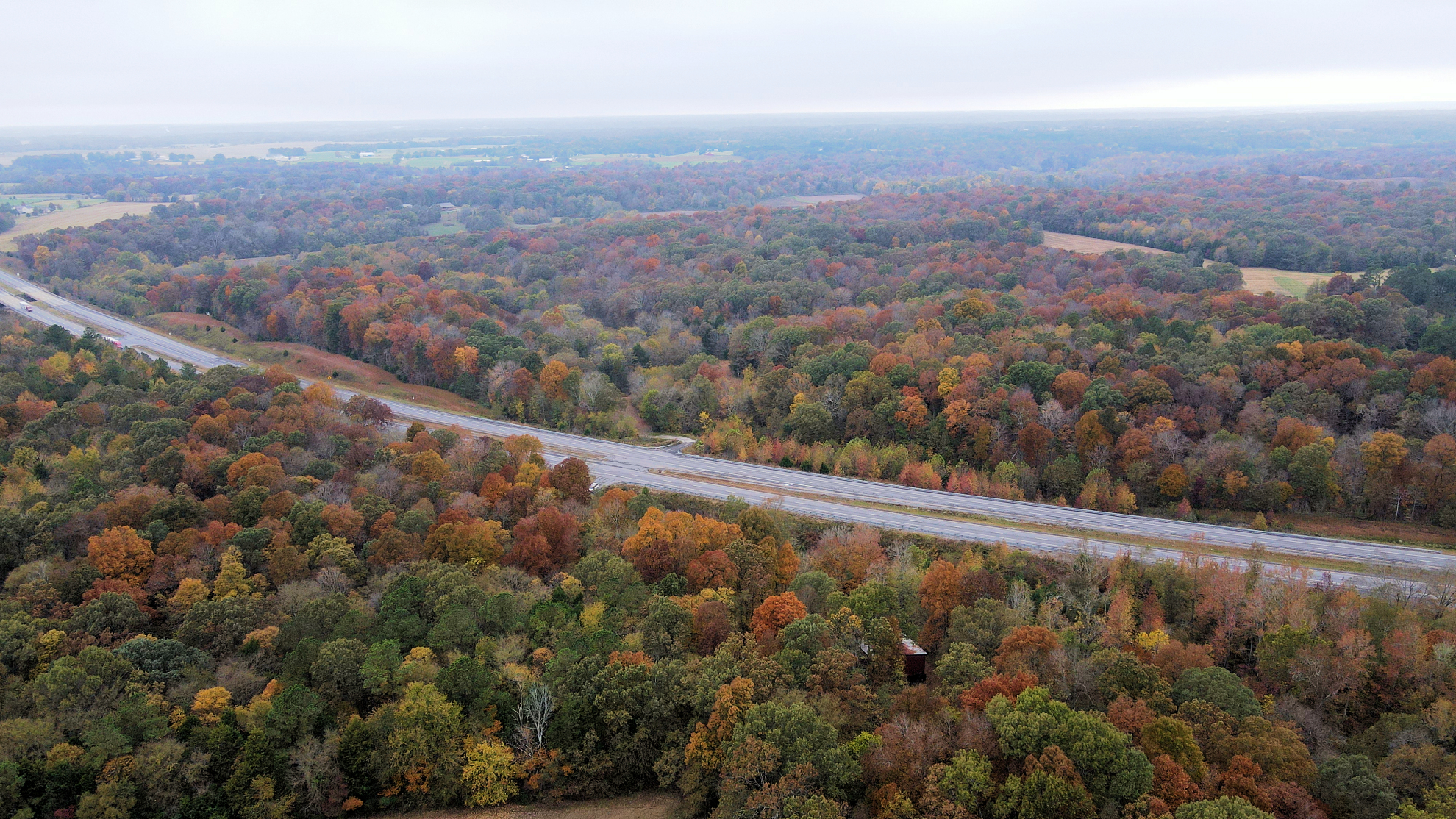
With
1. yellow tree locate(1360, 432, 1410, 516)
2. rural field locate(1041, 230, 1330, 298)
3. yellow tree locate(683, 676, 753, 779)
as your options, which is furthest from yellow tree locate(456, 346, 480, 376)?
rural field locate(1041, 230, 1330, 298)

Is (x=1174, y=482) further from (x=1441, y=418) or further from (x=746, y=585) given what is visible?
(x=746, y=585)

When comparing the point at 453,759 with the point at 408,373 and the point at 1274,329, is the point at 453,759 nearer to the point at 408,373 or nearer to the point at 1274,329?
the point at 408,373

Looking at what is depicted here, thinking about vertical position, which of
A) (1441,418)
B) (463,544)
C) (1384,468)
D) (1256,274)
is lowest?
(463,544)

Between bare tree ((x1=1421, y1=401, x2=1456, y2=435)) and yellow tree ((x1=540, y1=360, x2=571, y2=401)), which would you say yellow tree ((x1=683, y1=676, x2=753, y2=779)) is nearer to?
yellow tree ((x1=540, y1=360, x2=571, y2=401))

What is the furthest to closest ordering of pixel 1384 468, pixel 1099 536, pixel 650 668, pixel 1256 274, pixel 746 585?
pixel 1256 274 → pixel 1384 468 → pixel 1099 536 → pixel 746 585 → pixel 650 668

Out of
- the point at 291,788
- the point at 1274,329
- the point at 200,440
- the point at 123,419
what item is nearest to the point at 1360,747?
the point at 291,788

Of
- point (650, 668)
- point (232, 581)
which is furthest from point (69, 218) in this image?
point (650, 668)

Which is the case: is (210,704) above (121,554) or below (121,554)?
below
